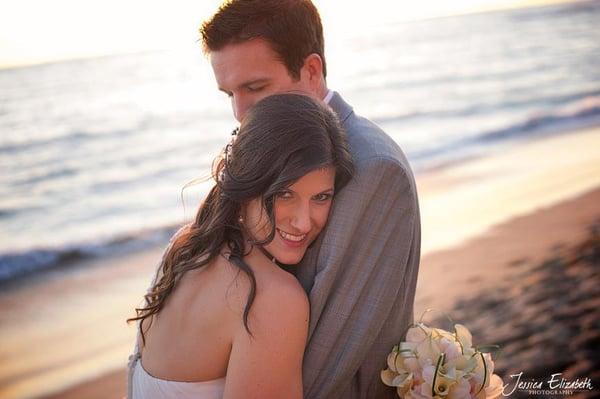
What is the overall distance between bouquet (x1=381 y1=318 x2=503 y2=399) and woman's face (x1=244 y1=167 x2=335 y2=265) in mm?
541

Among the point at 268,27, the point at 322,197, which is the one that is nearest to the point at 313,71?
the point at 268,27

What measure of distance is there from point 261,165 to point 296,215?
0.24 metres

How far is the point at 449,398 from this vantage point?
9.00 feet

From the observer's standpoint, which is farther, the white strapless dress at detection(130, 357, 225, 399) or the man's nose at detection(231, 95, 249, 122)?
the man's nose at detection(231, 95, 249, 122)

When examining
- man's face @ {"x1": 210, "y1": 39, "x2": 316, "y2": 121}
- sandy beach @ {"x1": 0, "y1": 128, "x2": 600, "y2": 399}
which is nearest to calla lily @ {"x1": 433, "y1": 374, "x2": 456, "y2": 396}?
man's face @ {"x1": 210, "y1": 39, "x2": 316, "y2": 121}

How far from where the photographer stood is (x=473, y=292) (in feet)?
21.7

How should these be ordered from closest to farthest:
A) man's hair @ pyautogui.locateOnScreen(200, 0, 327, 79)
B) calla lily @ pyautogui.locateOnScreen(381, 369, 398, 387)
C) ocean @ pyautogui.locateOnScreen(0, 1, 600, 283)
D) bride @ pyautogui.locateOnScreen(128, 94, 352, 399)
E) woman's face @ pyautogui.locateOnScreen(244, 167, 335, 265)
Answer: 1. bride @ pyautogui.locateOnScreen(128, 94, 352, 399)
2. woman's face @ pyautogui.locateOnScreen(244, 167, 335, 265)
3. calla lily @ pyautogui.locateOnScreen(381, 369, 398, 387)
4. man's hair @ pyautogui.locateOnScreen(200, 0, 327, 79)
5. ocean @ pyautogui.locateOnScreen(0, 1, 600, 283)

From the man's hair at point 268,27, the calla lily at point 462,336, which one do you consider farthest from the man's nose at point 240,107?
the calla lily at point 462,336

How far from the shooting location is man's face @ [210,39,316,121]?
3.33 metres

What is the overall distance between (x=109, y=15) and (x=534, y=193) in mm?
20603

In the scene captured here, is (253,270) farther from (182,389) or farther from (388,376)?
(388,376)

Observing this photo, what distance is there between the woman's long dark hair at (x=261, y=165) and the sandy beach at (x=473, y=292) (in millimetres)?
2866

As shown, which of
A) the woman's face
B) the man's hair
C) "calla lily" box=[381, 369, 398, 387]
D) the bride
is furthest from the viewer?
the man's hair

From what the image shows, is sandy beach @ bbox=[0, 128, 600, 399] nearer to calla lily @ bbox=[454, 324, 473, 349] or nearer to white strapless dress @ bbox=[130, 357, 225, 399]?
calla lily @ bbox=[454, 324, 473, 349]
